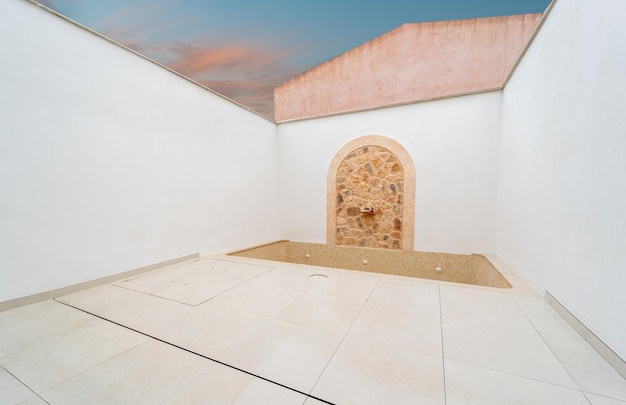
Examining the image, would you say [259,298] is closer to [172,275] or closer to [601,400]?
[172,275]

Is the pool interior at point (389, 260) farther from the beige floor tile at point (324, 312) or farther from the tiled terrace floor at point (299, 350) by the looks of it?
the beige floor tile at point (324, 312)

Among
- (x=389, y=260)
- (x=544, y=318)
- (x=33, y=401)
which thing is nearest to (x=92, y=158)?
(x=33, y=401)

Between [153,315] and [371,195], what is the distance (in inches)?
130

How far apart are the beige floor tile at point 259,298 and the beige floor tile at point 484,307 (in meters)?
1.16

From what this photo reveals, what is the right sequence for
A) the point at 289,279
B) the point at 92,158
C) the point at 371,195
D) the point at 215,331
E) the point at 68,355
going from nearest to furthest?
the point at 68,355 → the point at 215,331 → the point at 92,158 → the point at 289,279 → the point at 371,195

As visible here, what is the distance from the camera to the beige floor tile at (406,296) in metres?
1.70

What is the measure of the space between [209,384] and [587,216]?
7.15 ft

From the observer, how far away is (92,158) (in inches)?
83.3

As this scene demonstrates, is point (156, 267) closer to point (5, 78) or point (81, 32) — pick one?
point (5, 78)

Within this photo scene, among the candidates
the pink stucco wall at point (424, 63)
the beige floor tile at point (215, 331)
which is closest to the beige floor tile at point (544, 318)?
the beige floor tile at point (215, 331)

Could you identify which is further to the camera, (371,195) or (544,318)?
(371,195)

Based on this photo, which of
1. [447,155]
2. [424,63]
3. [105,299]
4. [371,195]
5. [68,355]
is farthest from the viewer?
[424,63]

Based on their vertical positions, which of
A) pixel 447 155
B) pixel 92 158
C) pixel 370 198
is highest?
pixel 447 155

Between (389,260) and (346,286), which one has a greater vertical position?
(346,286)
